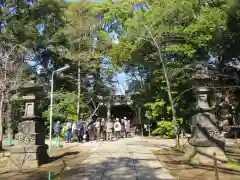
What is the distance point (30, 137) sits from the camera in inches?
423

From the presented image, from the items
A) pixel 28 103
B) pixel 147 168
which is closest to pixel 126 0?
pixel 28 103

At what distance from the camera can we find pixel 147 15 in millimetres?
17516

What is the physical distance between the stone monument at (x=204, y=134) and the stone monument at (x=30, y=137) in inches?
220

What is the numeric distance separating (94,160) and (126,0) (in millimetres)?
18911

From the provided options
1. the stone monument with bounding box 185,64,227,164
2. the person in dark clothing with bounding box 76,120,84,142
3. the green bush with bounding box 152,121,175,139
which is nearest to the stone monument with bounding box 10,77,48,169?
the stone monument with bounding box 185,64,227,164

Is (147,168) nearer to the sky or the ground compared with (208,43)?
nearer to the ground

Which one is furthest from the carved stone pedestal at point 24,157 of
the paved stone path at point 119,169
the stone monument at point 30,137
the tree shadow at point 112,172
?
the paved stone path at point 119,169

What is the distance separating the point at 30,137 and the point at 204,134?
6.43 metres

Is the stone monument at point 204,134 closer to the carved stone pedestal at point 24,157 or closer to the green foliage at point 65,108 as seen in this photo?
the carved stone pedestal at point 24,157

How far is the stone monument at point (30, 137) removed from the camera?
1044 centimetres

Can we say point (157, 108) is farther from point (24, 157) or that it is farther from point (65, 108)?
point (24, 157)

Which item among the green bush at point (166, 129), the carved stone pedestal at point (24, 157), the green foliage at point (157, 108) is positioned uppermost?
the green foliage at point (157, 108)

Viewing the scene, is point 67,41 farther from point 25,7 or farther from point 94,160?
point 94,160

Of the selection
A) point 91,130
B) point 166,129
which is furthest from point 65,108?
point 166,129
